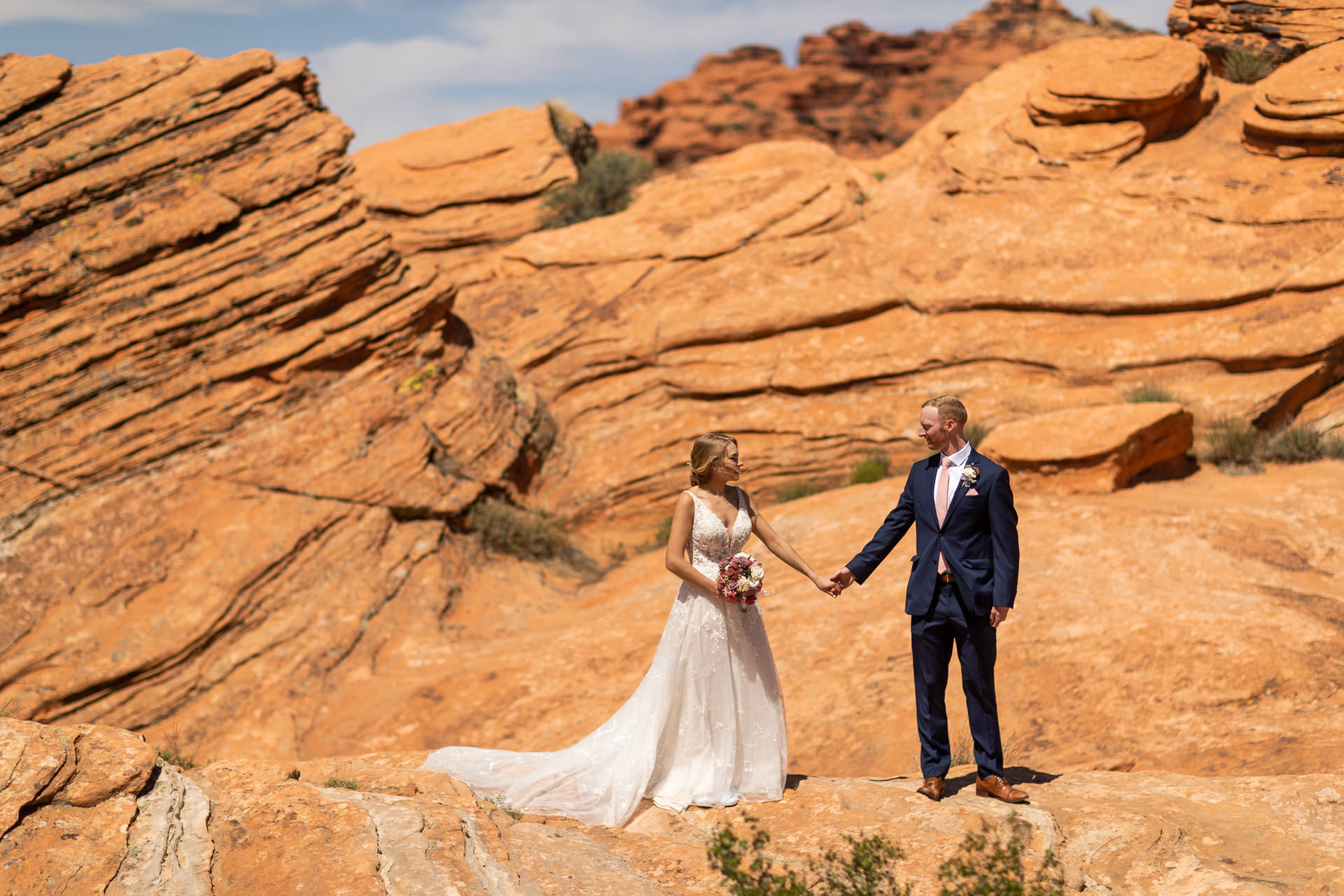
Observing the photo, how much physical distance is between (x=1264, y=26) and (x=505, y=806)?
1462 centimetres

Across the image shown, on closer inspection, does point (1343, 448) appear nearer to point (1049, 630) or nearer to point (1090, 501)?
point (1090, 501)

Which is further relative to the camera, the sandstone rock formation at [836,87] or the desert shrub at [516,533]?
the sandstone rock formation at [836,87]

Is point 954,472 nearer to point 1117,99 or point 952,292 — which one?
point 952,292

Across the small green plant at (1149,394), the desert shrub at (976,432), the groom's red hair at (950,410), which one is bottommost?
the desert shrub at (976,432)

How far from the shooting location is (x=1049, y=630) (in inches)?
288

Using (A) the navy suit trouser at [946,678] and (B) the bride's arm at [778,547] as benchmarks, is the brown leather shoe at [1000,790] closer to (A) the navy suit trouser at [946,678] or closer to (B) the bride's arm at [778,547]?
(A) the navy suit trouser at [946,678]

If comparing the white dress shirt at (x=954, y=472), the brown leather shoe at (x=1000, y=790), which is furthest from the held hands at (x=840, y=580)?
the brown leather shoe at (x=1000, y=790)

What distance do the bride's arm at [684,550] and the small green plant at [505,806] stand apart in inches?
61.8

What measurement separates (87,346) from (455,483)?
4.11 metres

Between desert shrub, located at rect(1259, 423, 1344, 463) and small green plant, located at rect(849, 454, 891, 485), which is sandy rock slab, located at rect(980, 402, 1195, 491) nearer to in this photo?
desert shrub, located at rect(1259, 423, 1344, 463)

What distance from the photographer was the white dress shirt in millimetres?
5082

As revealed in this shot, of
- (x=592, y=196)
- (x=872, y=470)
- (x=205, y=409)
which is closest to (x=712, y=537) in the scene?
(x=872, y=470)

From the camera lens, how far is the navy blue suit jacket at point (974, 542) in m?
4.95

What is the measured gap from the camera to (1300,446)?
1004cm
